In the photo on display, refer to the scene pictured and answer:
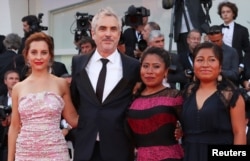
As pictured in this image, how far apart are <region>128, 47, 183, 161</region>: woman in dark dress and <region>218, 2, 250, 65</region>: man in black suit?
3.54 metres

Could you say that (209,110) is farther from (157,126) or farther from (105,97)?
(105,97)

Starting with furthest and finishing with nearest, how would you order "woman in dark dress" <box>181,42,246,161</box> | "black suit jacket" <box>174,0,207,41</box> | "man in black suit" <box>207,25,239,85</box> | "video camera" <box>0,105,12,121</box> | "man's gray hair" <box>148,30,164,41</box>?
"black suit jacket" <box>174,0,207,41</box> < "video camera" <box>0,105,12,121</box> < "man in black suit" <box>207,25,239,85</box> < "man's gray hair" <box>148,30,164,41</box> < "woman in dark dress" <box>181,42,246,161</box>

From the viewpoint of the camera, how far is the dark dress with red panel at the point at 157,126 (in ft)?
11.9

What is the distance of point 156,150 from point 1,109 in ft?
9.37

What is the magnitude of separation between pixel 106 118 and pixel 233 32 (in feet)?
12.7

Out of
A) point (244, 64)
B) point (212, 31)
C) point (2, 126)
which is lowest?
point (2, 126)

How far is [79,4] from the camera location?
10.9m

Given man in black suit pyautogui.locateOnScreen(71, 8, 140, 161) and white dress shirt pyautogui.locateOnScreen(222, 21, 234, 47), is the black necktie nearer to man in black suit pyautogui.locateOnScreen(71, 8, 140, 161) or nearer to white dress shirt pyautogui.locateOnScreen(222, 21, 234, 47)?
man in black suit pyautogui.locateOnScreen(71, 8, 140, 161)

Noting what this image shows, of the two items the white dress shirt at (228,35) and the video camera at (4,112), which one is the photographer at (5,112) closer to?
the video camera at (4,112)

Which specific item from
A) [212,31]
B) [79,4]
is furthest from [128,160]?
[79,4]

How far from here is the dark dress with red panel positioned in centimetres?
362

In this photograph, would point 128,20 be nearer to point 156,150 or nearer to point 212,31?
point 212,31

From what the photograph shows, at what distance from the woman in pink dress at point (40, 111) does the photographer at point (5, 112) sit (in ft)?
6.61

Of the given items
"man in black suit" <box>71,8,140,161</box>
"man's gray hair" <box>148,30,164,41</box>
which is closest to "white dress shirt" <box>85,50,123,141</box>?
"man in black suit" <box>71,8,140,161</box>
